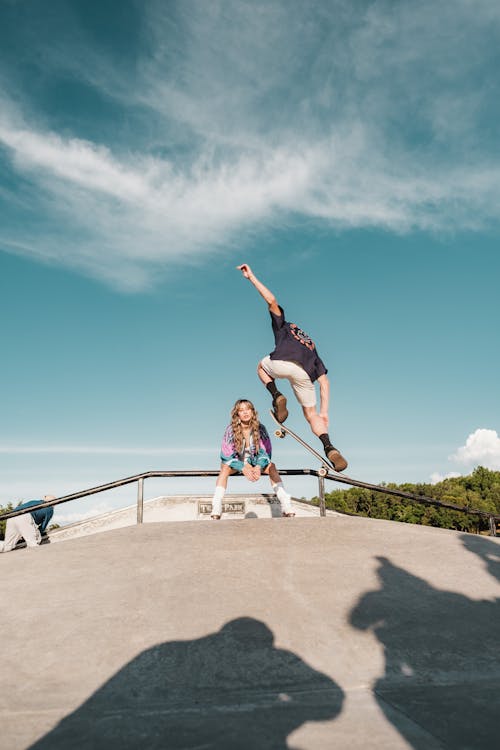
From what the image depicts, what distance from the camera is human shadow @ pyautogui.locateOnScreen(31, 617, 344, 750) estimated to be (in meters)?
2.51

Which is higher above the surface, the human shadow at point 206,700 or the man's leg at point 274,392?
the man's leg at point 274,392

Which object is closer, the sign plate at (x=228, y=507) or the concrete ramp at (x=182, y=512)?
the concrete ramp at (x=182, y=512)

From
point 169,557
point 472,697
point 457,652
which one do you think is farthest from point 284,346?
point 472,697

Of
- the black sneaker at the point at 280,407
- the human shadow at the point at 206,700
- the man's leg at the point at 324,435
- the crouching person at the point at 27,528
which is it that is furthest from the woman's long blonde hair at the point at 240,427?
the human shadow at the point at 206,700

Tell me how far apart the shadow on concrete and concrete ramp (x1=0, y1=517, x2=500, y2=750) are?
14 mm

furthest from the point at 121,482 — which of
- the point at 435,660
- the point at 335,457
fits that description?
the point at 435,660

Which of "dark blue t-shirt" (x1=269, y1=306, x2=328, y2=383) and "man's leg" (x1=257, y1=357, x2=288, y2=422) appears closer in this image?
"dark blue t-shirt" (x1=269, y1=306, x2=328, y2=383)

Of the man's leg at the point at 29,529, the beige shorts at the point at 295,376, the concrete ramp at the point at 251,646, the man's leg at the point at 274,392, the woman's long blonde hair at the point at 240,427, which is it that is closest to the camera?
the concrete ramp at the point at 251,646

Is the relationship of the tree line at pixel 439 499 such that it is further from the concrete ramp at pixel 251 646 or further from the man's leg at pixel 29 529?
the concrete ramp at pixel 251 646

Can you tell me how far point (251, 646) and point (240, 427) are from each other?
4.03m

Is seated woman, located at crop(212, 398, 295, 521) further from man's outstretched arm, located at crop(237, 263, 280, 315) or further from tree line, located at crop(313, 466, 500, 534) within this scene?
tree line, located at crop(313, 466, 500, 534)

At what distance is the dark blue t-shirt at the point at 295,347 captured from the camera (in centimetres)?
654

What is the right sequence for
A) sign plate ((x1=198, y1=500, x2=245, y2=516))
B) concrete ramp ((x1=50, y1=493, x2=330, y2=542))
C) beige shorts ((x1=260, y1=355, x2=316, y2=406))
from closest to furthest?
beige shorts ((x1=260, y1=355, x2=316, y2=406))
concrete ramp ((x1=50, y1=493, x2=330, y2=542))
sign plate ((x1=198, y1=500, x2=245, y2=516))

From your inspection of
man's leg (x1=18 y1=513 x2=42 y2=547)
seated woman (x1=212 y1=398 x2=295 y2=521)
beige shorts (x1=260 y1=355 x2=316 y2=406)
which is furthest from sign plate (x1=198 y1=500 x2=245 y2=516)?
beige shorts (x1=260 y1=355 x2=316 y2=406)
